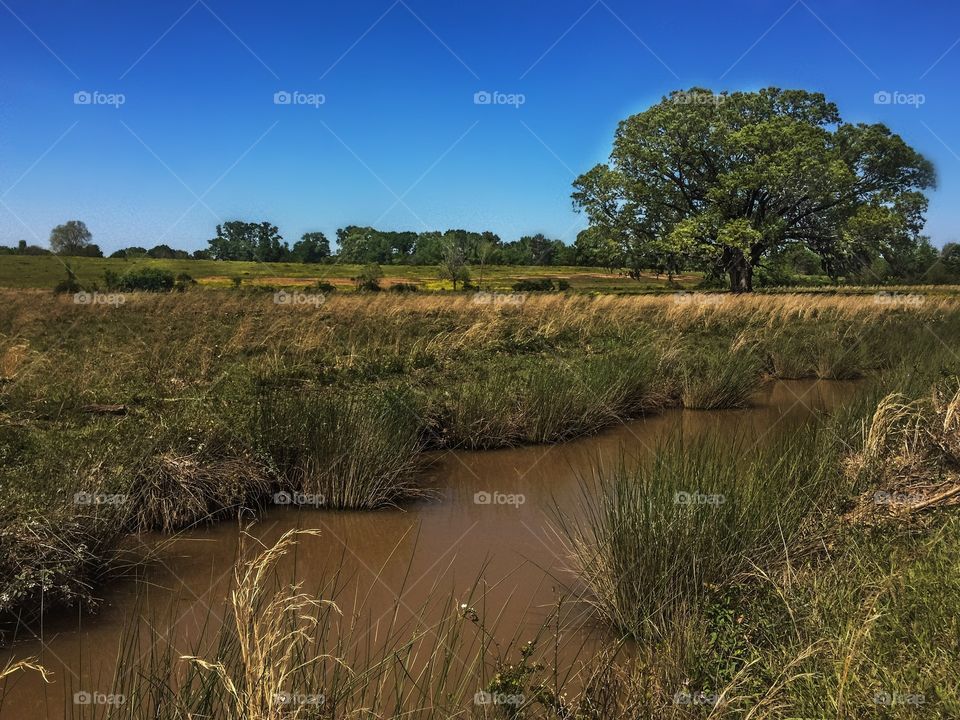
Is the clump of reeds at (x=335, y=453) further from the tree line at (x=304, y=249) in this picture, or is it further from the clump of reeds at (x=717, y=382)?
the tree line at (x=304, y=249)

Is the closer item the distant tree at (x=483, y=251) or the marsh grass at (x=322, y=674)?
the marsh grass at (x=322, y=674)

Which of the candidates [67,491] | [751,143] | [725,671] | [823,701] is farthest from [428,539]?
[751,143]

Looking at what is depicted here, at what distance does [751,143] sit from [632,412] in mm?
22749

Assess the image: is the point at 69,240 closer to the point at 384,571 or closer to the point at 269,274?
the point at 269,274

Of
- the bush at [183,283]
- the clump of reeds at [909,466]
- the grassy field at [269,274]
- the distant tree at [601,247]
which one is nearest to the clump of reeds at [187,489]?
the clump of reeds at [909,466]

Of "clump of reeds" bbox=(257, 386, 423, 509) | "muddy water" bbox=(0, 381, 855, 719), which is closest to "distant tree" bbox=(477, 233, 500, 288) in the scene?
"muddy water" bbox=(0, 381, 855, 719)

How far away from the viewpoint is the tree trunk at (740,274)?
3078 centimetres

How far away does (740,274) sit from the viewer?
1222 inches

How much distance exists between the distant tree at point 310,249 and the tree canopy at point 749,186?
25.7 meters

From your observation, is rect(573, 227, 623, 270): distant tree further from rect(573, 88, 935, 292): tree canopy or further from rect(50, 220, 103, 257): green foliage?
rect(50, 220, 103, 257): green foliage

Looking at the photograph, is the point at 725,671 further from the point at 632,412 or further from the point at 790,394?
the point at 790,394

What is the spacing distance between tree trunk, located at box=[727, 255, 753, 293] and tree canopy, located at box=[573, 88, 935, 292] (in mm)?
59

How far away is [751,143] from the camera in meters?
29.2

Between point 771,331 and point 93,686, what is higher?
point 771,331
